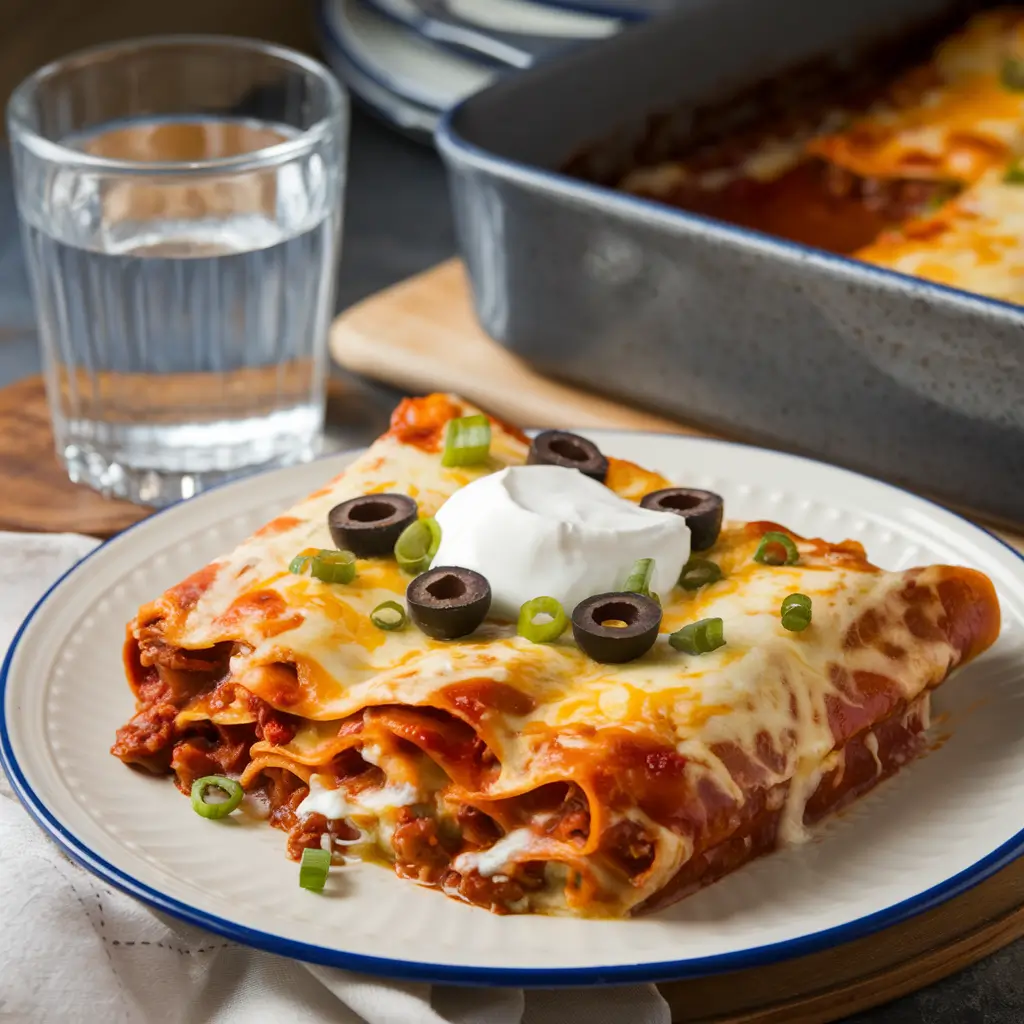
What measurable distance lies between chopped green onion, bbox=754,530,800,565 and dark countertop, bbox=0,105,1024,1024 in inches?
50.4

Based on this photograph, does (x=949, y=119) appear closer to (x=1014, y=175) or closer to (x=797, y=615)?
(x=1014, y=175)

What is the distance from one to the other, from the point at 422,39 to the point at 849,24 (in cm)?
110

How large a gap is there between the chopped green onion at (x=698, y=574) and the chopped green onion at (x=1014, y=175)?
181 centimetres

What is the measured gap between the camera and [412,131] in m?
4.75

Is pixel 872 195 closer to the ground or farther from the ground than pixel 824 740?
closer to the ground

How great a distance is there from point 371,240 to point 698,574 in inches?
94.7

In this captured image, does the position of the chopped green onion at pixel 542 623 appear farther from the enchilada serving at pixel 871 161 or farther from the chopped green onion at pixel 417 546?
the enchilada serving at pixel 871 161

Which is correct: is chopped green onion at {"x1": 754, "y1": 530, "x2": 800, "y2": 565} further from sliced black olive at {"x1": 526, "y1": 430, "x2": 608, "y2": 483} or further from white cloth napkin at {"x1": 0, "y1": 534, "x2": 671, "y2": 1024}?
white cloth napkin at {"x1": 0, "y1": 534, "x2": 671, "y2": 1024}

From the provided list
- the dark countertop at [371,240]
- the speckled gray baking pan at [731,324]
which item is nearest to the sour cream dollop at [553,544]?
the speckled gray baking pan at [731,324]

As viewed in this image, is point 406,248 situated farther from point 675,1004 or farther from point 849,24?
point 675,1004

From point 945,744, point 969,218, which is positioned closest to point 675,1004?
point 945,744

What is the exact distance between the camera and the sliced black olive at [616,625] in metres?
2.07

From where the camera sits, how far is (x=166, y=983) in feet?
6.60

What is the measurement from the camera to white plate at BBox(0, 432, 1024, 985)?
1.87 meters
